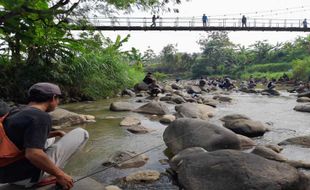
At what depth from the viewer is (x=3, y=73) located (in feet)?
36.2

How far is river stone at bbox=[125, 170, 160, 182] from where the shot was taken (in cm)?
421

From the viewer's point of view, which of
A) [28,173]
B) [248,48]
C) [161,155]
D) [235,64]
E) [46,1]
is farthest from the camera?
[248,48]

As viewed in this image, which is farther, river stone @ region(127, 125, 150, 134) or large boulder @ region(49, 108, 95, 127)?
large boulder @ region(49, 108, 95, 127)

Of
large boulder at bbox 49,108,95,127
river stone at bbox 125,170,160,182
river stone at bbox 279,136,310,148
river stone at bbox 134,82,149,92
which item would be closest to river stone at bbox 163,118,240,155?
river stone at bbox 125,170,160,182

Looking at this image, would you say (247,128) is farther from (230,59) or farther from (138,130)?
(230,59)

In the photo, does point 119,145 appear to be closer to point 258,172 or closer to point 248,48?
point 258,172

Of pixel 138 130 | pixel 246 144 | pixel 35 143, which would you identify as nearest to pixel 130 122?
pixel 138 130

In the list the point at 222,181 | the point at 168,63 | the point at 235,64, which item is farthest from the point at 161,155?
the point at 168,63

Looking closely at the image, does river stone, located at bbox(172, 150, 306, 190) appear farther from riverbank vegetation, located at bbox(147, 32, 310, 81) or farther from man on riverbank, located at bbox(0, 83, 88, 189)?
riverbank vegetation, located at bbox(147, 32, 310, 81)

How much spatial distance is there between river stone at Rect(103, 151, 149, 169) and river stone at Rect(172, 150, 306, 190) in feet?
3.19

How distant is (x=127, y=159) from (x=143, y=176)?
2.40ft

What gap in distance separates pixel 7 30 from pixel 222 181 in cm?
748

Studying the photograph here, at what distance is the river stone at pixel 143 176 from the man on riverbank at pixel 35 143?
133cm

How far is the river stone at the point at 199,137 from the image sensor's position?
16.9 ft
